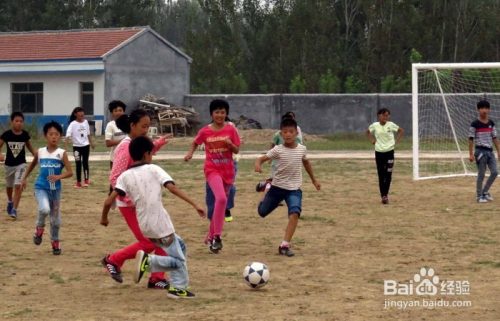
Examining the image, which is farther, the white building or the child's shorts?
the white building

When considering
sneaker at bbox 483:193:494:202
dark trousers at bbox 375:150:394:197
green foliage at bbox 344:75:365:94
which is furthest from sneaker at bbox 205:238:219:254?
green foliage at bbox 344:75:365:94

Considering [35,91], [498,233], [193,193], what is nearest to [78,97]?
[35,91]

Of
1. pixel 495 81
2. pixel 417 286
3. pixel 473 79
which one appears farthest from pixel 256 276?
pixel 495 81

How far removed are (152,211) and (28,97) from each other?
3973 cm

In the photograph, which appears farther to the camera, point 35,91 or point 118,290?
point 35,91

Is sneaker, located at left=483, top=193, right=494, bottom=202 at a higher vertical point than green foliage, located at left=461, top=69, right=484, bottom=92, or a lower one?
lower

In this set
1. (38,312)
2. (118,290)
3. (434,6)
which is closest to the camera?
(38,312)

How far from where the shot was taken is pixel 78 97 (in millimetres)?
45156

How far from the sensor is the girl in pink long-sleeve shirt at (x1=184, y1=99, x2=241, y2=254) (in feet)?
37.2

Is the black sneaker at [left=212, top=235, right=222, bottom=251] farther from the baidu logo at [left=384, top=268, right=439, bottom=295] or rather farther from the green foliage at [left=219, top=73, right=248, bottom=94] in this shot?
the green foliage at [left=219, top=73, right=248, bottom=94]

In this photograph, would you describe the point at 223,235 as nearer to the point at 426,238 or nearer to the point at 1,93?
the point at 426,238

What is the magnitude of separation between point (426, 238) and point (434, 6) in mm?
45468

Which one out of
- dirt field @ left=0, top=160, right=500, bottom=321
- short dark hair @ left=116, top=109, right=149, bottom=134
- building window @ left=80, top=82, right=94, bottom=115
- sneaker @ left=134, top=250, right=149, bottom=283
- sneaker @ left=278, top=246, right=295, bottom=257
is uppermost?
building window @ left=80, top=82, right=94, bottom=115

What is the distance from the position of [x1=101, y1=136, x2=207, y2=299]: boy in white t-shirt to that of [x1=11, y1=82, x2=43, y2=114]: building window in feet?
127
